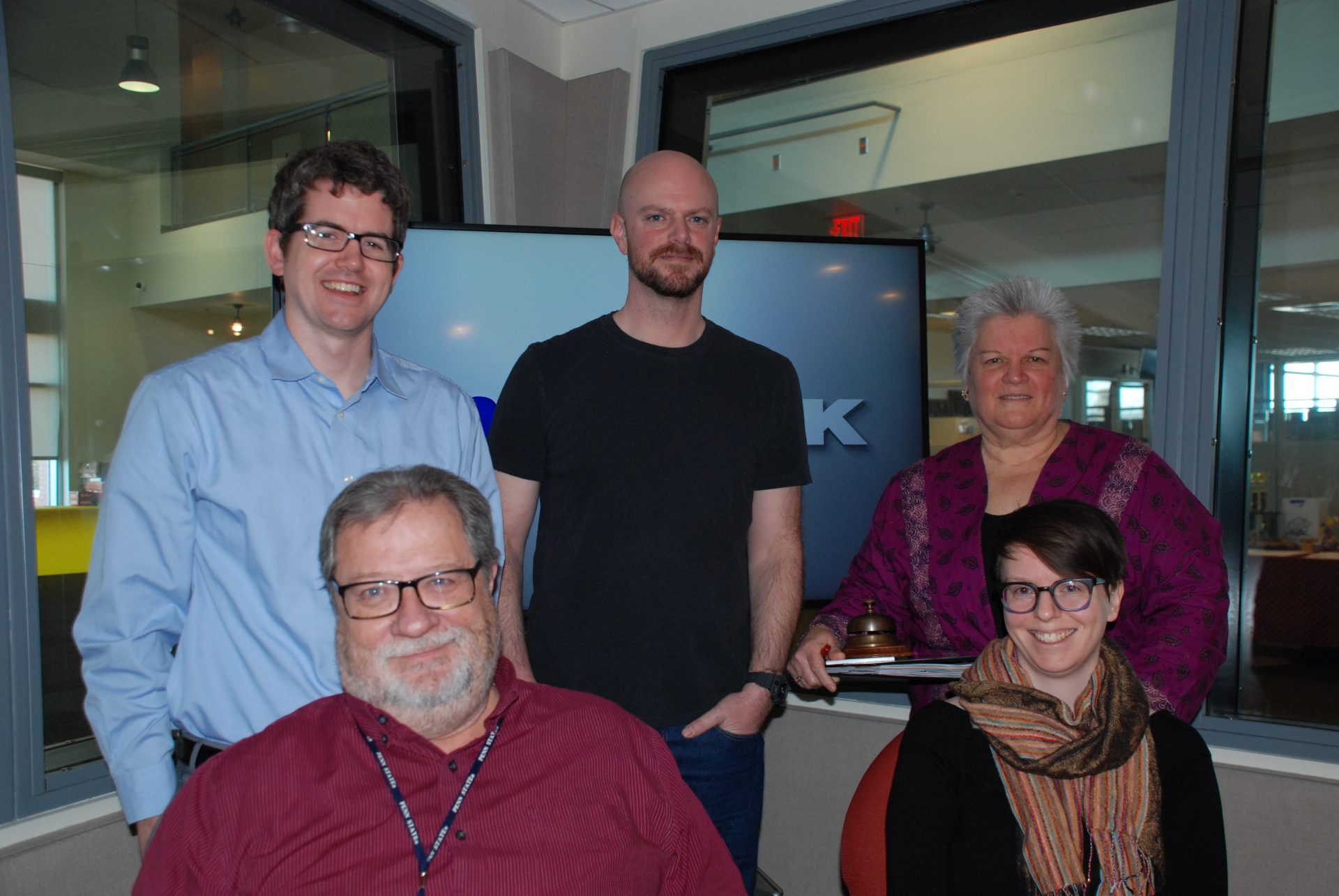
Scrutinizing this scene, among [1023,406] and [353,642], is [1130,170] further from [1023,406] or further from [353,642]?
[353,642]

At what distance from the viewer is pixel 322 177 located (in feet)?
6.00

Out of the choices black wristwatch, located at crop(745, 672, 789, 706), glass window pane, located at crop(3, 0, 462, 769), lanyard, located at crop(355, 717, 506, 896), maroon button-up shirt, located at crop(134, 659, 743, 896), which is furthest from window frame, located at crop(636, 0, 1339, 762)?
glass window pane, located at crop(3, 0, 462, 769)

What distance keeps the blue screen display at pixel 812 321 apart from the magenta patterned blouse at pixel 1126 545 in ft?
2.67

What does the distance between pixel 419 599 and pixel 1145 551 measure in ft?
4.76

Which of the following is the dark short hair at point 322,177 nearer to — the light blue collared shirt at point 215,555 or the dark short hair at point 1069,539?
the light blue collared shirt at point 215,555

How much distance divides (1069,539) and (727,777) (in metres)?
0.90

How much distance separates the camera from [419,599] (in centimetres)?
153

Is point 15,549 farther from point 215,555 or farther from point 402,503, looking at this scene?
point 402,503

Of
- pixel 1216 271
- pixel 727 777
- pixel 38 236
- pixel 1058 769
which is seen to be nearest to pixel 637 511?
pixel 727 777

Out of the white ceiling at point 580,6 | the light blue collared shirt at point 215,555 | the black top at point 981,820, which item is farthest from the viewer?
the white ceiling at point 580,6

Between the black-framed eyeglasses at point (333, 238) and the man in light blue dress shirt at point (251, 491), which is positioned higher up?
the black-framed eyeglasses at point (333, 238)

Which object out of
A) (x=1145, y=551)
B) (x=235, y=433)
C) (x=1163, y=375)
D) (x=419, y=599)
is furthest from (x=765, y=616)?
(x=1163, y=375)

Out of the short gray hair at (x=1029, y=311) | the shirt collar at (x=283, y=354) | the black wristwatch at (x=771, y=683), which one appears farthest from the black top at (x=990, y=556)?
the shirt collar at (x=283, y=354)

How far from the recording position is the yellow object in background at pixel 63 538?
2.48 metres
